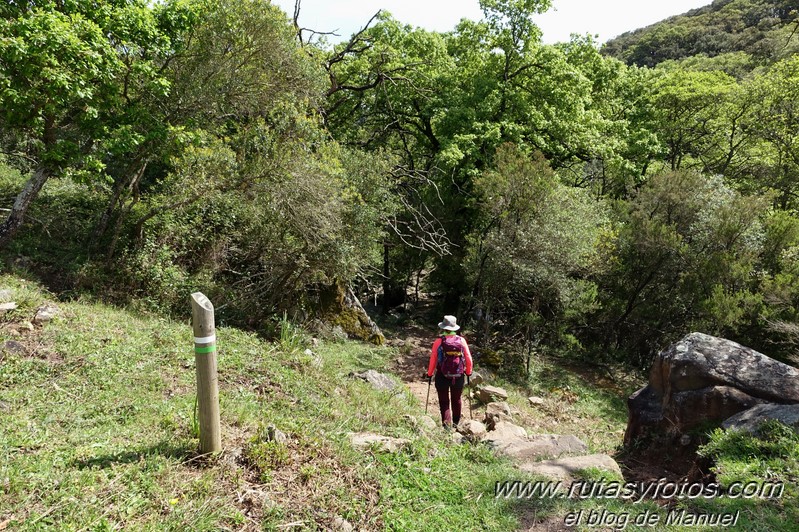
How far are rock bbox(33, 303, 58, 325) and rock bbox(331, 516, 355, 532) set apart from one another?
17.2 feet

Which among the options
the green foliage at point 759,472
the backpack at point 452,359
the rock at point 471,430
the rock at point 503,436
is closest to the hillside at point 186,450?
the rock at point 503,436

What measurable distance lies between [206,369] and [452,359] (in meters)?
4.32

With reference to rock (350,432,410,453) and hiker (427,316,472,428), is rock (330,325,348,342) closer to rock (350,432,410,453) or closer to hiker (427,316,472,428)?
hiker (427,316,472,428)

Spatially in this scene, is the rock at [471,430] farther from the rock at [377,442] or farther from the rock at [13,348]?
the rock at [13,348]

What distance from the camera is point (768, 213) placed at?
1389 centimetres

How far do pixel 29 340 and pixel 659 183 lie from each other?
52.6 ft

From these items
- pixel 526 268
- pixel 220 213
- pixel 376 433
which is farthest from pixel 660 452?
pixel 220 213

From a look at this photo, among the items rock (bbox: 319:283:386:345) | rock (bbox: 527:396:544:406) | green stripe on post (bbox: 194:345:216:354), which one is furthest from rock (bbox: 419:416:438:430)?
rock (bbox: 319:283:386:345)

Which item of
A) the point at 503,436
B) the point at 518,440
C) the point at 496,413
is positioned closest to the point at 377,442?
the point at 518,440

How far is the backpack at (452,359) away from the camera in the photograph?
698 centimetres

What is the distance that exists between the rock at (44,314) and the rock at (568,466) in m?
6.59

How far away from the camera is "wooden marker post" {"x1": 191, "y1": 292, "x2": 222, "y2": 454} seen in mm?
3330

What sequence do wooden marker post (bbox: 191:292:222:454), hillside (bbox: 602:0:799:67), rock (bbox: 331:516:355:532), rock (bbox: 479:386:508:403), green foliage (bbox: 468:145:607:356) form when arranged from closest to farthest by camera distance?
wooden marker post (bbox: 191:292:222:454) → rock (bbox: 331:516:355:532) → rock (bbox: 479:386:508:403) → green foliage (bbox: 468:145:607:356) → hillside (bbox: 602:0:799:67)

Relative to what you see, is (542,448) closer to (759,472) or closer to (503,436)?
(503,436)
